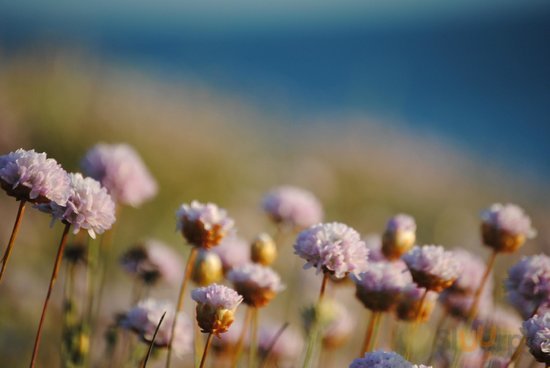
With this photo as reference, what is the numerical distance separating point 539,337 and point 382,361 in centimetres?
39

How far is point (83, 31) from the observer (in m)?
6.18

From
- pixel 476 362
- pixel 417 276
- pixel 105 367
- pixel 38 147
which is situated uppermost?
pixel 38 147

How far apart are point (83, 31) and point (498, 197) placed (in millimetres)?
7568

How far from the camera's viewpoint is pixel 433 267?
141cm

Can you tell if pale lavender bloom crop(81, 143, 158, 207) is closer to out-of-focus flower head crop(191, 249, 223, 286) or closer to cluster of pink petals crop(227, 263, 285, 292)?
out-of-focus flower head crop(191, 249, 223, 286)

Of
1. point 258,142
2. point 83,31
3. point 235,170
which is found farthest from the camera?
point 258,142

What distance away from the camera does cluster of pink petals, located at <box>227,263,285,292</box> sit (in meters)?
1.50

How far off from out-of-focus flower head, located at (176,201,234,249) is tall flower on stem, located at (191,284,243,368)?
0.27 meters

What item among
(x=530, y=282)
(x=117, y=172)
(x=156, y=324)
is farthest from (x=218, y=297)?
(x=530, y=282)

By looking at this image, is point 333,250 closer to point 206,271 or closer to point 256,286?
point 256,286

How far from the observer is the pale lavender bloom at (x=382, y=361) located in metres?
1.08

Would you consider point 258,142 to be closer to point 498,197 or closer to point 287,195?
point 498,197

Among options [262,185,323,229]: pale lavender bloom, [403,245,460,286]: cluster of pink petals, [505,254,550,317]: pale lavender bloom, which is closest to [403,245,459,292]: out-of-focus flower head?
[403,245,460,286]: cluster of pink petals

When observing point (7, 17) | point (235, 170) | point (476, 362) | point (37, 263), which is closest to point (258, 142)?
point (235, 170)
